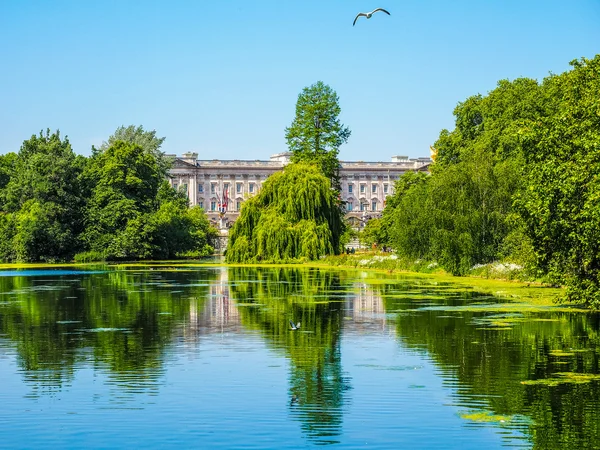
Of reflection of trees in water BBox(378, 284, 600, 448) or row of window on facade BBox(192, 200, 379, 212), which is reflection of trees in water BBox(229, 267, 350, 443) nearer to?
reflection of trees in water BBox(378, 284, 600, 448)

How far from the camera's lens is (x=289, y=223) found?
2478 inches

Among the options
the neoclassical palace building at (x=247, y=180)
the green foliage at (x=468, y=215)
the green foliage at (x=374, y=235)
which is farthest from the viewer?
the neoclassical palace building at (x=247, y=180)

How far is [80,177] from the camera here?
76.8 m

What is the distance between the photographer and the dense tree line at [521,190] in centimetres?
2430

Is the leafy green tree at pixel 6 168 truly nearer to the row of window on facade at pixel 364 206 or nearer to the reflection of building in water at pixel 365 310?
the reflection of building in water at pixel 365 310

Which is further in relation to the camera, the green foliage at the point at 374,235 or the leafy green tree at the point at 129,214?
the green foliage at the point at 374,235

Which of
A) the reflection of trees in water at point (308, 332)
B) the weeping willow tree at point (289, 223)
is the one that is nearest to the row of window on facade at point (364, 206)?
the weeping willow tree at point (289, 223)

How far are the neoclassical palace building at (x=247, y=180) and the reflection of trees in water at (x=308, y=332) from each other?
395ft

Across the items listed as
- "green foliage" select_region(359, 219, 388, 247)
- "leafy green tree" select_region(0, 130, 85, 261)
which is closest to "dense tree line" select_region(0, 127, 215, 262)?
"leafy green tree" select_region(0, 130, 85, 261)

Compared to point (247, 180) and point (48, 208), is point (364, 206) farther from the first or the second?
point (48, 208)

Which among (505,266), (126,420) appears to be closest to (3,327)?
(126,420)

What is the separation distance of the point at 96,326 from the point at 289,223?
40107mm

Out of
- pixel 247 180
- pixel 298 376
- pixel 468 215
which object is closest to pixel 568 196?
pixel 298 376

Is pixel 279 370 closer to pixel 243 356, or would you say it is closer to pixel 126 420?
pixel 243 356
